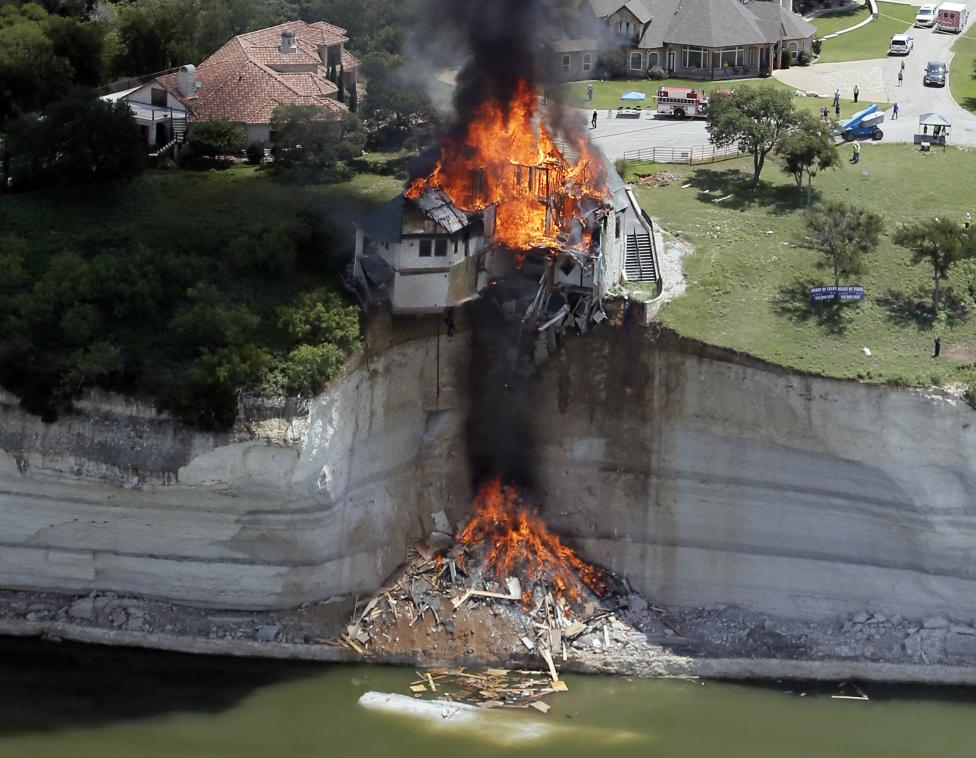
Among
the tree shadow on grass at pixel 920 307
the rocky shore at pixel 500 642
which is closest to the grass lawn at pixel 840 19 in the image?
the tree shadow on grass at pixel 920 307

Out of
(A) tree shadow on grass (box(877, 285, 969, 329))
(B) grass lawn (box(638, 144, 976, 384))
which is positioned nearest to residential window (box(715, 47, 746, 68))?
(B) grass lawn (box(638, 144, 976, 384))

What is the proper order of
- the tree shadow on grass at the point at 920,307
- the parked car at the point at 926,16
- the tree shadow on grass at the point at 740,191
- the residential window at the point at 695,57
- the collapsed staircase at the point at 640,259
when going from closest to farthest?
the tree shadow on grass at the point at 920,307 < the collapsed staircase at the point at 640,259 < the tree shadow on grass at the point at 740,191 < the residential window at the point at 695,57 < the parked car at the point at 926,16

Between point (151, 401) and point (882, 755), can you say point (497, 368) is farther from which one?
point (882, 755)

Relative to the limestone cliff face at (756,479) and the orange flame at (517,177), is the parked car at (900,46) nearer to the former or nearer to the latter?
the orange flame at (517,177)

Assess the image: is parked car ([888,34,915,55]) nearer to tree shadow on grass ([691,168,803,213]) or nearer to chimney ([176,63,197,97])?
tree shadow on grass ([691,168,803,213])

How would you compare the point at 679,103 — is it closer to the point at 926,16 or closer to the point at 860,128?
the point at 860,128

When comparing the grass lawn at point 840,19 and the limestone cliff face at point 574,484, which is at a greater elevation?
the grass lawn at point 840,19

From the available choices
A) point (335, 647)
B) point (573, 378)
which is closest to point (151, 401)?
point (335, 647)

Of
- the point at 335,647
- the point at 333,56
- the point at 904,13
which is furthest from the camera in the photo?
the point at 904,13
